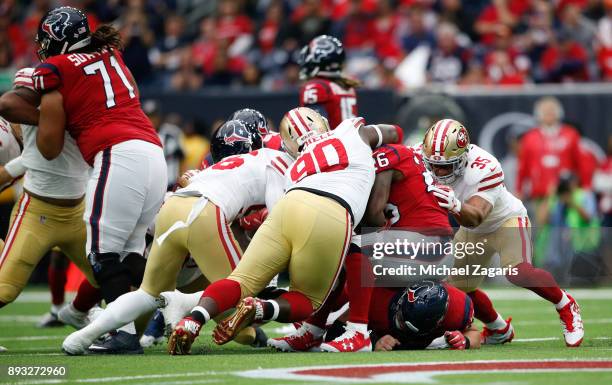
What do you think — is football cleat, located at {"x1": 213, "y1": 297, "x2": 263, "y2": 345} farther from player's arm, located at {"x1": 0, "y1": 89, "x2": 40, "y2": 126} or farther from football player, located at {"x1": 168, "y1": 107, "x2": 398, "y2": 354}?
player's arm, located at {"x1": 0, "y1": 89, "x2": 40, "y2": 126}

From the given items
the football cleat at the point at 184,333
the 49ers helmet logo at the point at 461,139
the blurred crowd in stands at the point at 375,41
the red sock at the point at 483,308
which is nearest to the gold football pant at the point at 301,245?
the football cleat at the point at 184,333

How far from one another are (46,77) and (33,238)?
107cm

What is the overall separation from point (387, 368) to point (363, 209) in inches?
49.5

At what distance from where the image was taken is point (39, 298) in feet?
39.6

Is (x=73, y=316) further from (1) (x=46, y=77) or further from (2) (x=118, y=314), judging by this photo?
(1) (x=46, y=77)

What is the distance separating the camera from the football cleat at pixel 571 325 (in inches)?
277

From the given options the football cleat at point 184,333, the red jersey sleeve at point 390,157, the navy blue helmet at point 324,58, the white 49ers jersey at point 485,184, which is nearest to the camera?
the football cleat at point 184,333

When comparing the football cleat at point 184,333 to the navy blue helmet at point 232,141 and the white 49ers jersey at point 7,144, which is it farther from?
the white 49ers jersey at point 7,144

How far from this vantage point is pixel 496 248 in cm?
773

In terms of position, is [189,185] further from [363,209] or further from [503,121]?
[503,121]

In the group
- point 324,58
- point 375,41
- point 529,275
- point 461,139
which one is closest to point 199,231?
point 461,139

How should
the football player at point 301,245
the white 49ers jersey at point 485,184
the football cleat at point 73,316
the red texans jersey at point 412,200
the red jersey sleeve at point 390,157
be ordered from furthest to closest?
the football cleat at point 73,316 → the white 49ers jersey at point 485,184 → the red texans jersey at point 412,200 → the red jersey sleeve at point 390,157 → the football player at point 301,245

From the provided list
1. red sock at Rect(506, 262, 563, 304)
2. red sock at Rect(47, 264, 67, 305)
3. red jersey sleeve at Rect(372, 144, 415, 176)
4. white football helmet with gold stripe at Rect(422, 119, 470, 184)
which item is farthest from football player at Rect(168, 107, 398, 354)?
red sock at Rect(47, 264, 67, 305)

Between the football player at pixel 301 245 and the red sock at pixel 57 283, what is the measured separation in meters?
3.04
